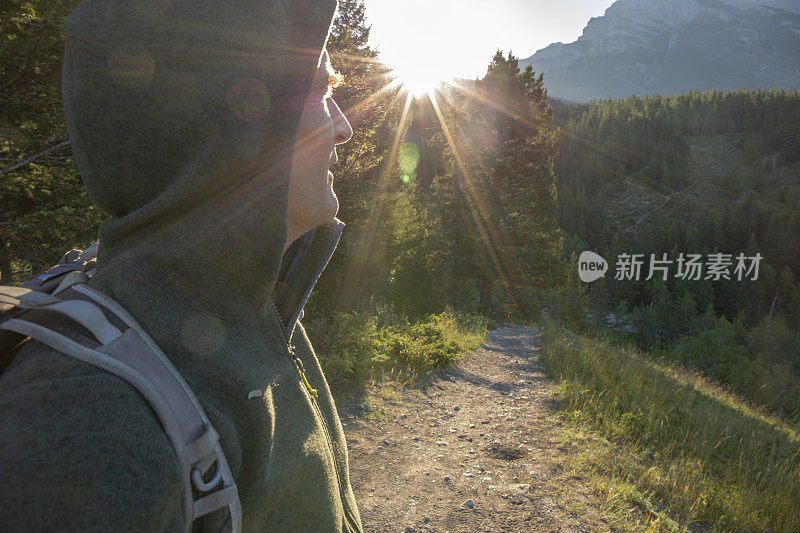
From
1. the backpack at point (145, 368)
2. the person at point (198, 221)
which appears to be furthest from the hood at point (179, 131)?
the backpack at point (145, 368)

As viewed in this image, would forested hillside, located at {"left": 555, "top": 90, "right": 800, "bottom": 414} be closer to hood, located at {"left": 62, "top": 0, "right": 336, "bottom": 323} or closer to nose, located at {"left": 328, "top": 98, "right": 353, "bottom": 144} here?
nose, located at {"left": 328, "top": 98, "right": 353, "bottom": 144}

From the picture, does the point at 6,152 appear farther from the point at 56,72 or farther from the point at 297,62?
the point at 297,62

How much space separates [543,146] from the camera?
21.8 meters

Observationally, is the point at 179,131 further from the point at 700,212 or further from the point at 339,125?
the point at 700,212

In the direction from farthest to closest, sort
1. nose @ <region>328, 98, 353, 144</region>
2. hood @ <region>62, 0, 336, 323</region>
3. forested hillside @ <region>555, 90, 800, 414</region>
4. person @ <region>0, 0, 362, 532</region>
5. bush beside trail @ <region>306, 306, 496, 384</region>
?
forested hillside @ <region>555, 90, 800, 414</region> → bush beside trail @ <region>306, 306, 496, 384</region> → nose @ <region>328, 98, 353, 144</region> → hood @ <region>62, 0, 336, 323</region> → person @ <region>0, 0, 362, 532</region>

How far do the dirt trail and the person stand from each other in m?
3.06

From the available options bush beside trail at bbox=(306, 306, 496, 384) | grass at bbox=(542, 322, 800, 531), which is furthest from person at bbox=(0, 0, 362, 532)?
bush beside trail at bbox=(306, 306, 496, 384)

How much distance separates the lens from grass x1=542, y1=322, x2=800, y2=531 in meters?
3.79

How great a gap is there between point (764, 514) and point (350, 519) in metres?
4.75

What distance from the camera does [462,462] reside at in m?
4.78

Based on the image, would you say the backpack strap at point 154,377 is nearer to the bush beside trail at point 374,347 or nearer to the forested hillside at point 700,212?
the bush beside trail at point 374,347

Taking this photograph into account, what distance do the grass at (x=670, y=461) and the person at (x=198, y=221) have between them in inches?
152

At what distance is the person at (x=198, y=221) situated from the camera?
685 millimetres

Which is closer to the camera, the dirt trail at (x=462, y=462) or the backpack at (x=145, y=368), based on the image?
the backpack at (x=145, y=368)
